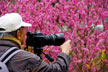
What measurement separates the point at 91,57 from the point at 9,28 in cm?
206

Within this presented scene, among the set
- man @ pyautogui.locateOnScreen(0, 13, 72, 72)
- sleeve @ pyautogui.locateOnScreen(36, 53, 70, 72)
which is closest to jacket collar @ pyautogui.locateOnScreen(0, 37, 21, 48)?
man @ pyautogui.locateOnScreen(0, 13, 72, 72)

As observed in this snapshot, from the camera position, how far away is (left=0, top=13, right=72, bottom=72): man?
5.42 feet

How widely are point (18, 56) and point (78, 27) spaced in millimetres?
2145

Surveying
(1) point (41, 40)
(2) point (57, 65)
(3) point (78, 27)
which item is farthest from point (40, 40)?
(3) point (78, 27)

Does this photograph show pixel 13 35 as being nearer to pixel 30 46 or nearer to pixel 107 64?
pixel 30 46

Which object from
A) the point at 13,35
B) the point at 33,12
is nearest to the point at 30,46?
the point at 13,35

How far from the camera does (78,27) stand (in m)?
3.66

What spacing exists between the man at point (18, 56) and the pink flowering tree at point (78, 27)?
1733 millimetres

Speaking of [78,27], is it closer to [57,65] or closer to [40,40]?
[40,40]

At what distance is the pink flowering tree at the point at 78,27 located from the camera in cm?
355

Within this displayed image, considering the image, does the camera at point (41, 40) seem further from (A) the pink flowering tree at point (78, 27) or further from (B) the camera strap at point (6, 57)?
(A) the pink flowering tree at point (78, 27)

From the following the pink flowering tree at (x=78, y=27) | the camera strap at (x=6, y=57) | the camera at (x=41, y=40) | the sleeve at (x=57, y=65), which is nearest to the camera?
the camera strap at (x=6, y=57)

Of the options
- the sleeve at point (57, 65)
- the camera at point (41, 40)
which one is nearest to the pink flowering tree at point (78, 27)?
the camera at point (41, 40)

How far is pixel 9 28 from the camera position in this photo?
5.59 feet
